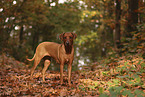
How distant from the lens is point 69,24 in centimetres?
2462

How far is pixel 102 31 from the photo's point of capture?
69.4ft

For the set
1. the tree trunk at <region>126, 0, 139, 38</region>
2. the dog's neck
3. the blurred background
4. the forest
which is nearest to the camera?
the forest

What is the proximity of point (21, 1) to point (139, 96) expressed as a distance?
15.4 metres

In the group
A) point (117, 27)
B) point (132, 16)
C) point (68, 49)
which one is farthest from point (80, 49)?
point (68, 49)

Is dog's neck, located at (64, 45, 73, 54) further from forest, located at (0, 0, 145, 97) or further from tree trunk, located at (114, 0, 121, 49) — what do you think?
tree trunk, located at (114, 0, 121, 49)

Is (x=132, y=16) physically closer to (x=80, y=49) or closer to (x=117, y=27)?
(x=117, y=27)

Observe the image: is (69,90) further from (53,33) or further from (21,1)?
(53,33)

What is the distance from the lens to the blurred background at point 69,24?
12340 millimetres

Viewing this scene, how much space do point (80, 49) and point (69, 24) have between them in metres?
8.88

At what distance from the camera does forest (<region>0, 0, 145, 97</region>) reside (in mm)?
6016

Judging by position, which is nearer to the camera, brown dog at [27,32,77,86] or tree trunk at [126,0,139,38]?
brown dog at [27,32,77,86]

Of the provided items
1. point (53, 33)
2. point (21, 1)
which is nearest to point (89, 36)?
point (53, 33)

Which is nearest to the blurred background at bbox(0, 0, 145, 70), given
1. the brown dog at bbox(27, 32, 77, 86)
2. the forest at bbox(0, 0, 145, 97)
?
the forest at bbox(0, 0, 145, 97)

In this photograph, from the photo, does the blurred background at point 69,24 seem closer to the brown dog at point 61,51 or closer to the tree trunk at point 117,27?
the tree trunk at point 117,27
